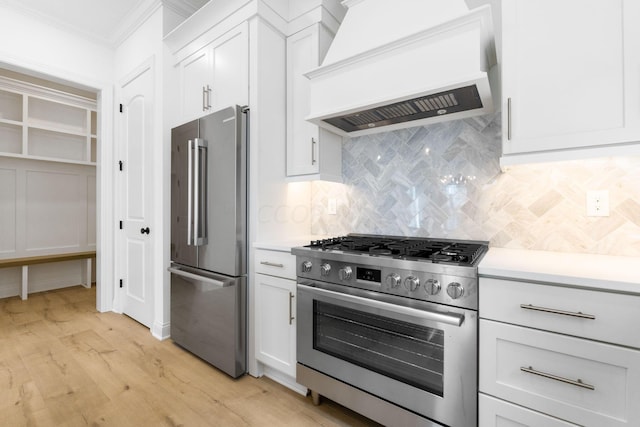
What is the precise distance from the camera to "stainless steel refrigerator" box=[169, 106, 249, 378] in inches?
81.0

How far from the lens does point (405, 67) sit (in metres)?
1.58

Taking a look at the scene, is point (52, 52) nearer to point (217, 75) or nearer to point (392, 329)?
point (217, 75)

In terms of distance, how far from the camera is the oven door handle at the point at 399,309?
4.10 feet

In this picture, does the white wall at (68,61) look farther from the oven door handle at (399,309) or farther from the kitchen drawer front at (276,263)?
the oven door handle at (399,309)

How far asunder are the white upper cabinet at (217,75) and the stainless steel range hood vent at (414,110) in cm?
80

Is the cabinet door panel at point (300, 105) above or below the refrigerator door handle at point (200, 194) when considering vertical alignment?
above

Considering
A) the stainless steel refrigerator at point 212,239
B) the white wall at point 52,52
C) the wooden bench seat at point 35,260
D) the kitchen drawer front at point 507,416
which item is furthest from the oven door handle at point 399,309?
the wooden bench seat at point 35,260

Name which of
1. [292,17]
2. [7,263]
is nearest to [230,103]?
[292,17]

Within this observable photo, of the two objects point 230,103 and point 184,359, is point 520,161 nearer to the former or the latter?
point 230,103

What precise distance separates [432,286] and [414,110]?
Result: 1061 millimetres

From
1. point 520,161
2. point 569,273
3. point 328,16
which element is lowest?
point 569,273

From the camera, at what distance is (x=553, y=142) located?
4.30ft

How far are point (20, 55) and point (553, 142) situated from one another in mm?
4279

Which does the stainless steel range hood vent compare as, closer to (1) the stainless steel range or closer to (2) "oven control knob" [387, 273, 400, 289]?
(1) the stainless steel range
